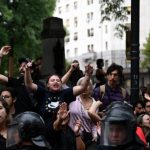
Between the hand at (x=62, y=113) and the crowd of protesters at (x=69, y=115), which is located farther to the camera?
the hand at (x=62, y=113)

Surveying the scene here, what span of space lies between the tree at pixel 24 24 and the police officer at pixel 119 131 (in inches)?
929

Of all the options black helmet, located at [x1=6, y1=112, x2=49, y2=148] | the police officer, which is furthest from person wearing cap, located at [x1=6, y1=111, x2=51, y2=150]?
the police officer

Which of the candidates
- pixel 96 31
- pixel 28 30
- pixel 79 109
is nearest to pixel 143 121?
pixel 79 109

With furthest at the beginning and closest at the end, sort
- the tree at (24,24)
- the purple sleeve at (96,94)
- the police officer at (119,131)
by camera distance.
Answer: the tree at (24,24)
the purple sleeve at (96,94)
the police officer at (119,131)

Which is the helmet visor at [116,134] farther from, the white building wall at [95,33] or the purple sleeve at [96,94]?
the white building wall at [95,33]

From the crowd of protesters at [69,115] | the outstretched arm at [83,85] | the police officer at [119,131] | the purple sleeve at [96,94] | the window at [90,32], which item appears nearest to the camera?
the police officer at [119,131]

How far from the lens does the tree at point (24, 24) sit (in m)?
29.3

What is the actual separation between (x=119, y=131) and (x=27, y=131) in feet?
2.32

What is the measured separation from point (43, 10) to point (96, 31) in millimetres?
56866

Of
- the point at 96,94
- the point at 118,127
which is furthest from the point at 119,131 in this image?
the point at 96,94

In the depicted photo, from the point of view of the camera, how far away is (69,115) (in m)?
7.91

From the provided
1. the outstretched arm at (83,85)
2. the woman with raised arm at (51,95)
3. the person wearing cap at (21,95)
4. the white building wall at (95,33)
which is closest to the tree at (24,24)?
the person wearing cap at (21,95)

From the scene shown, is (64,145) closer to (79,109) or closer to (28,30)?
(79,109)

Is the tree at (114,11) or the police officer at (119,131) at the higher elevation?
the tree at (114,11)
